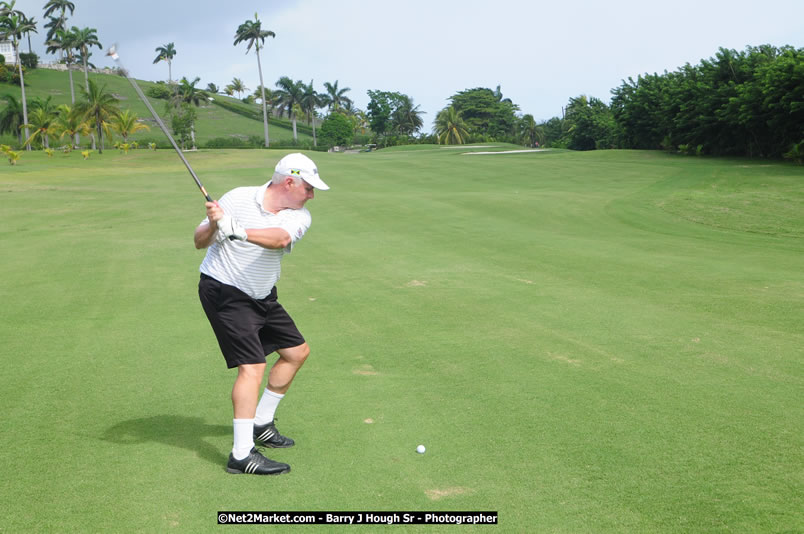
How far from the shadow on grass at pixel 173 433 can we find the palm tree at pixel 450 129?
110m

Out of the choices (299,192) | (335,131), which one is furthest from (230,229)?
(335,131)

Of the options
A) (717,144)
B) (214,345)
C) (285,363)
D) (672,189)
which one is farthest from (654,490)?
(717,144)

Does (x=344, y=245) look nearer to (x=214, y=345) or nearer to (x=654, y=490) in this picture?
(x=214, y=345)

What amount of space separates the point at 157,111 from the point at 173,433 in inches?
4635

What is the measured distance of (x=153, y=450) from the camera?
5484mm

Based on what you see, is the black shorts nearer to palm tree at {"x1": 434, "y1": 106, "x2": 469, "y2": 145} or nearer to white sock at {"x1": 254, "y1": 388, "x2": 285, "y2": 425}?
white sock at {"x1": 254, "y1": 388, "x2": 285, "y2": 425}

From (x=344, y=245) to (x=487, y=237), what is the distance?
13.0 feet

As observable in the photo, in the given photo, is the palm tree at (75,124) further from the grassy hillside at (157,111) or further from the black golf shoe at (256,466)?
the black golf shoe at (256,466)

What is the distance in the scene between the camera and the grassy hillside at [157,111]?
119375 mm

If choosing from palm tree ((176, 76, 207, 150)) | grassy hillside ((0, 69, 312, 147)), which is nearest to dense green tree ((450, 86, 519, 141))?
grassy hillside ((0, 69, 312, 147))

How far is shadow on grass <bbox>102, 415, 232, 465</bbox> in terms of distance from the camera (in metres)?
5.55

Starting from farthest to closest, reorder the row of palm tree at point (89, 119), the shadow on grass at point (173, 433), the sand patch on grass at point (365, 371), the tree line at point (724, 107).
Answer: the row of palm tree at point (89, 119) → the tree line at point (724, 107) → the sand patch on grass at point (365, 371) → the shadow on grass at point (173, 433)

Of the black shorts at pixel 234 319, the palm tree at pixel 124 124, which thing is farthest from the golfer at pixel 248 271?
the palm tree at pixel 124 124

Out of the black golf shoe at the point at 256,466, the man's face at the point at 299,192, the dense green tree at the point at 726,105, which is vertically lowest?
the black golf shoe at the point at 256,466
